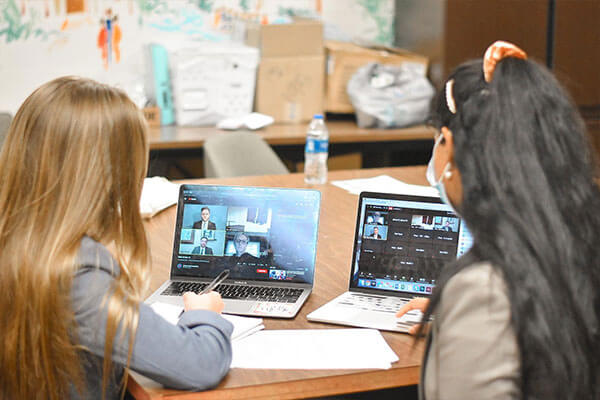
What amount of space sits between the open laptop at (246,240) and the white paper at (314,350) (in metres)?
0.21

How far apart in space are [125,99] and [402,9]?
354 centimetres

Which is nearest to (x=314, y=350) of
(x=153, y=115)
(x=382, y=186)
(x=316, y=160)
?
(x=382, y=186)

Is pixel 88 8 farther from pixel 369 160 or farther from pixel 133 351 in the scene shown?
pixel 133 351

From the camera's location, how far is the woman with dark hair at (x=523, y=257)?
1018 mm

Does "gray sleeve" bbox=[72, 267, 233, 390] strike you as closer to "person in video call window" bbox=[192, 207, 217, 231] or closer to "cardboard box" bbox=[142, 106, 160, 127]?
"person in video call window" bbox=[192, 207, 217, 231]

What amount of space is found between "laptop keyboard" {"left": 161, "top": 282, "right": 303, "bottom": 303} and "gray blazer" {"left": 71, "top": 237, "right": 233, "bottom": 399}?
36cm

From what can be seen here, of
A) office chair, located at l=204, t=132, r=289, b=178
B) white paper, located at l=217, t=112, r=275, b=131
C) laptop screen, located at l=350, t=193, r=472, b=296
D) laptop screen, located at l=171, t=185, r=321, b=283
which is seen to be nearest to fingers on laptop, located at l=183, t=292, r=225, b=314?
laptop screen, located at l=171, t=185, r=321, b=283

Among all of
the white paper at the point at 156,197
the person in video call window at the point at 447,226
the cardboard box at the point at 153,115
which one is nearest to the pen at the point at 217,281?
the person in video call window at the point at 447,226

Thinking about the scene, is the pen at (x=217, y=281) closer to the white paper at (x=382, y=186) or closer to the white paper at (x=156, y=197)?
the white paper at (x=156, y=197)

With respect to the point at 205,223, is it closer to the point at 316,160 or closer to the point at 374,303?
the point at 374,303

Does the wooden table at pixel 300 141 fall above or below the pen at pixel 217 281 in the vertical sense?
below

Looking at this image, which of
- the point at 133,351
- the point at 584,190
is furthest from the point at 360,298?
the point at 584,190

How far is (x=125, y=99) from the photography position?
133 centimetres

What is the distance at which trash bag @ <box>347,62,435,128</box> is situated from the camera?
4043mm
